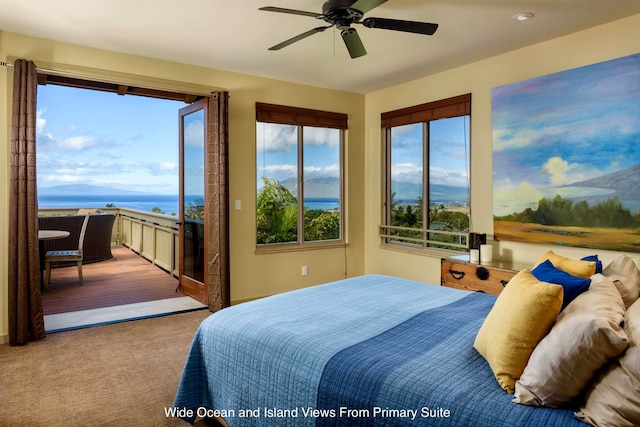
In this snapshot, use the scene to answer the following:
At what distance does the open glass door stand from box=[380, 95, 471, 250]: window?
223 cm

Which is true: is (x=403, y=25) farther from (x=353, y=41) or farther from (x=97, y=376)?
(x=97, y=376)

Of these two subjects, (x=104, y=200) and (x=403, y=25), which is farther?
(x=104, y=200)

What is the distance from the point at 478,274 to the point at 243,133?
2849mm

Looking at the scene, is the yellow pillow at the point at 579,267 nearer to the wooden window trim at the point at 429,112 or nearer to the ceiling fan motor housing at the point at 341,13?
the ceiling fan motor housing at the point at 341,13

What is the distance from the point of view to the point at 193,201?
507 centimetres

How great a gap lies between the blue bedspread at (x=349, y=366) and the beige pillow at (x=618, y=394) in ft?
0.19

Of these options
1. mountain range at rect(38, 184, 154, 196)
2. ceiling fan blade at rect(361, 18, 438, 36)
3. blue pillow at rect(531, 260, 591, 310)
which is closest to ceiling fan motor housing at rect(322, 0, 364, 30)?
ceiling fan blade at rect(361, 18, 438, 36)

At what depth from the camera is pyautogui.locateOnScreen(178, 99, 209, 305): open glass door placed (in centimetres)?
479

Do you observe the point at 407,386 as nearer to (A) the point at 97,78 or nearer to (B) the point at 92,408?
(B) the point at 92,408

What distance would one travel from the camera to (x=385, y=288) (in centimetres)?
278

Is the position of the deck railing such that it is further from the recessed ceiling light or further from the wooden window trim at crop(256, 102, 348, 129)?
the recessed ceiling light

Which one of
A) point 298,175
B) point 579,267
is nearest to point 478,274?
point 579,267

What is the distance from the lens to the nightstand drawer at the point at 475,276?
3536 millimetres

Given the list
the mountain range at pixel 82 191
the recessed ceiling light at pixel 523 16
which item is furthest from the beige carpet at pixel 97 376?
the mountain range at pixel 82 191
